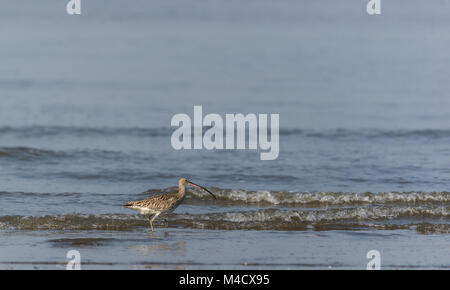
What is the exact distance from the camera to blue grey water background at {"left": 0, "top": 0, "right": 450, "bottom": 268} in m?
11.1

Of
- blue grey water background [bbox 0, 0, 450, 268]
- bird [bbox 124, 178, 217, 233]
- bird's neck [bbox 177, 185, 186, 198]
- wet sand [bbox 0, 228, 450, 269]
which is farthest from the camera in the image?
bird's neck [bbox 177, 185, 186, 198]

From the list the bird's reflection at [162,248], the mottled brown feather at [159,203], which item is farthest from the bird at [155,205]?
the bird's reflection at [162,248]

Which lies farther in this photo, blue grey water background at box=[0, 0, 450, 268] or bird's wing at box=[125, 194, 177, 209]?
bird's wing at box=[125, 194, 177, 209]

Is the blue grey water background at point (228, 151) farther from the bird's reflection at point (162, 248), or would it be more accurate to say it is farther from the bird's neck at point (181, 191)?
the bird's neck at point (181, 191)

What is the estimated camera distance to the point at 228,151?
61.7 ft

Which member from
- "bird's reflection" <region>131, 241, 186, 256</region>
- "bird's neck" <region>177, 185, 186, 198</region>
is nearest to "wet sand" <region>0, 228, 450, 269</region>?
"bird's reflection" <region>131, 241, 186, 256</region>

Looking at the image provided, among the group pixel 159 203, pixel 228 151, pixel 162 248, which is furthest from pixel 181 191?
pixel 228 151

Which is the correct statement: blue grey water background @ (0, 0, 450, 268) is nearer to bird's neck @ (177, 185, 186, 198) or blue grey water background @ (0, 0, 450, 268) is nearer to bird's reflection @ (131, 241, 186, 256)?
bird's reflection @ (131, 241, 186, 256)

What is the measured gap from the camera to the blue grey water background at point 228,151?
11109mm

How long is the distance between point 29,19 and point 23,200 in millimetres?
36494

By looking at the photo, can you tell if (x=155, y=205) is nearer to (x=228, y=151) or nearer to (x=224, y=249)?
(x=224, y=249)

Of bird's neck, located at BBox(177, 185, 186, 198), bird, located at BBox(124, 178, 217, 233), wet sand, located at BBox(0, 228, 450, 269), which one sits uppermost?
bird's neck, located at BBox(177, 185, 186, 198)

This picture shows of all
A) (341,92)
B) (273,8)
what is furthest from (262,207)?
(273,8)
